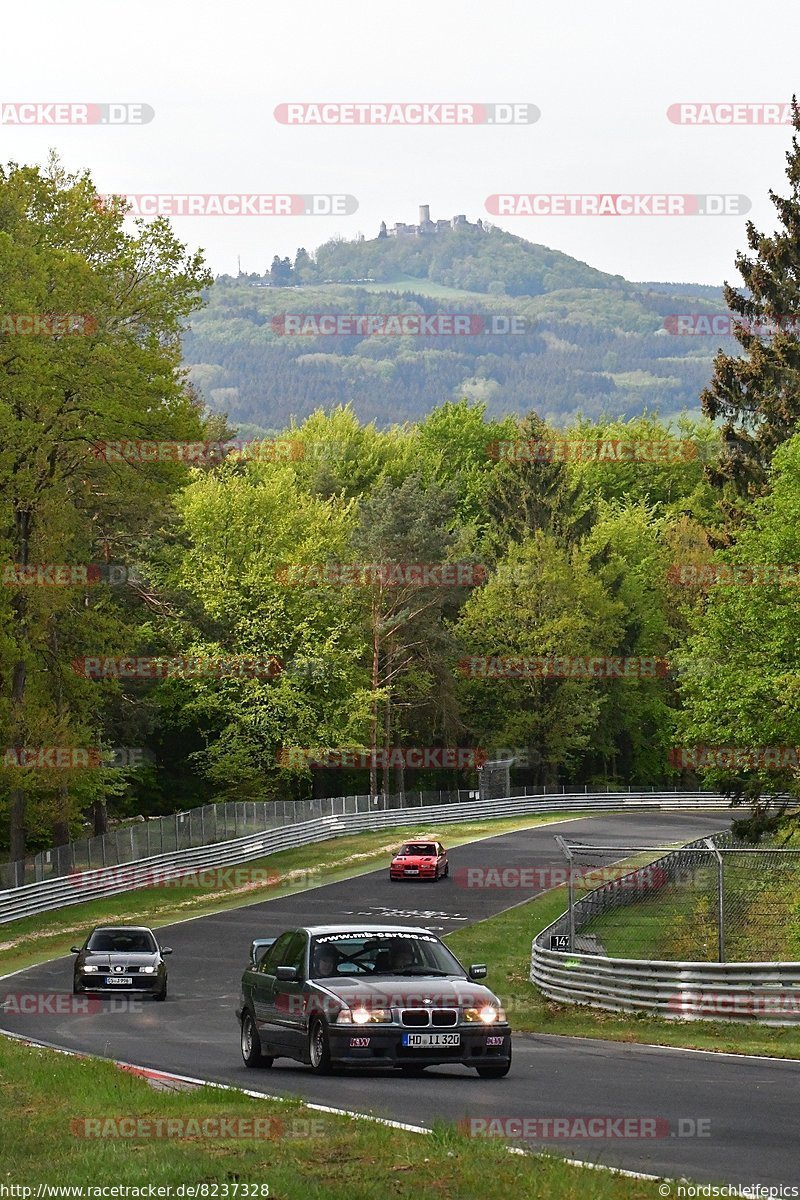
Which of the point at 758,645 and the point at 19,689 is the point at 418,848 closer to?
the point at 19,689

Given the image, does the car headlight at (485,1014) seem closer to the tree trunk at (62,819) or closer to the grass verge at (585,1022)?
the grass verge at (585,1022)

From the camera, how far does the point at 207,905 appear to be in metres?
50.2

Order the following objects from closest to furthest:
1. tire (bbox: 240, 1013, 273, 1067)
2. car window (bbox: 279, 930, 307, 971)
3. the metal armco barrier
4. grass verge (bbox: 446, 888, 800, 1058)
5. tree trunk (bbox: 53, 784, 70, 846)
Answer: car window (bbox: 279, 930, 307, 971)
tire (bbox: 240, 1013, 273, 1067)
grass verge (bbox: 446, 888, 800, 1058)
the metal armco barrier
tree trunk (bbox: 53, 784, 70, 846)

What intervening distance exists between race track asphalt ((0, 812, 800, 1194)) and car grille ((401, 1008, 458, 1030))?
552 mm

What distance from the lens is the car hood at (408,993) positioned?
53.3 feet

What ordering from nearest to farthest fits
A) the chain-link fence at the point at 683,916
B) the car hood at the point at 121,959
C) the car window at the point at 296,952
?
the car window at the point at 296,952, the chain-link fence at the point at 683,916, the car hood at the point at 121,959

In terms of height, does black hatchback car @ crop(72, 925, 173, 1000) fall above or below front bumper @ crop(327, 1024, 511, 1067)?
below

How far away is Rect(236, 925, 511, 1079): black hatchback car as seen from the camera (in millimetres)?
16203

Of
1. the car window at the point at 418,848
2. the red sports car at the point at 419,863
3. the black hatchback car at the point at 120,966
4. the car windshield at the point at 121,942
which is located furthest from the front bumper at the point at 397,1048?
the car window at the point at 418,848

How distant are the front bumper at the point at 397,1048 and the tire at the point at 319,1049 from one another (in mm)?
130

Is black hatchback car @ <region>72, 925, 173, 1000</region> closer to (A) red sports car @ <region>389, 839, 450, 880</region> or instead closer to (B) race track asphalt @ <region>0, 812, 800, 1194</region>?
(B) race track asphalt @ <region>0, 812, 800, 1194</region>

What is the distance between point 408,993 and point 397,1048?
0.51 metres

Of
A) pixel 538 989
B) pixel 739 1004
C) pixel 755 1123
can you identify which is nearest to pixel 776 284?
pixel 538 989

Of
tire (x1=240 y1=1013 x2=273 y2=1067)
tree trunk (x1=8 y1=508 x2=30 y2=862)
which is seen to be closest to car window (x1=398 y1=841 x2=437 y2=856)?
tree trunk (x1=8 y1=508 x2=30 y2=862)
